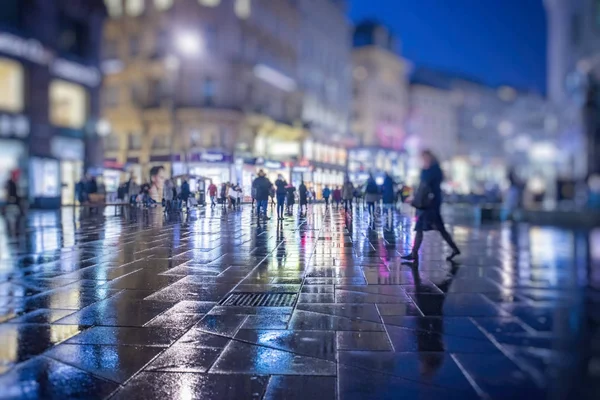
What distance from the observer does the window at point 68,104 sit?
3276 centimetres

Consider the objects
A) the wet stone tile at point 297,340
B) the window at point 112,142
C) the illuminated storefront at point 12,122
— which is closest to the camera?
the wet stone tile at point 297,340

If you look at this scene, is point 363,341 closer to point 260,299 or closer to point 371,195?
point 260,299

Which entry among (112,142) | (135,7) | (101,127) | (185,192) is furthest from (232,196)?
(135,7)

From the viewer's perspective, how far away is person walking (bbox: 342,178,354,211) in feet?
55.0

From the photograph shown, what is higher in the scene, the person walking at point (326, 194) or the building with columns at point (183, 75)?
the building with columns at point (183, 75)

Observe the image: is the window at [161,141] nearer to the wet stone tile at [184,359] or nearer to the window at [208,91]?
the window at [208,91]

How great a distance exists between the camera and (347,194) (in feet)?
56.0

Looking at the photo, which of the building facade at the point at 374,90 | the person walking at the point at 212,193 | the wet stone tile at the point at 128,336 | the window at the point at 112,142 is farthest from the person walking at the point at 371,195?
the building facade at the point at 374,90

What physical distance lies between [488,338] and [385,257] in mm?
5267

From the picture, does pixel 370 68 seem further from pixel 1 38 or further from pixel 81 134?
pixel 1 38

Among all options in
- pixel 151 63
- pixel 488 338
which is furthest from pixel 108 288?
pixel 151 63

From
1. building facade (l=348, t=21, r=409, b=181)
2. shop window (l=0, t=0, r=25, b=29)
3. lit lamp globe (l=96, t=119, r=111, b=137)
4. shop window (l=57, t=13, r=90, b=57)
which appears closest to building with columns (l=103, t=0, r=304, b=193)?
lit lamp globe (l=96, t=119, r=111, b=137)

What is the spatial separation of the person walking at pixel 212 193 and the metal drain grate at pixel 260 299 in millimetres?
5879

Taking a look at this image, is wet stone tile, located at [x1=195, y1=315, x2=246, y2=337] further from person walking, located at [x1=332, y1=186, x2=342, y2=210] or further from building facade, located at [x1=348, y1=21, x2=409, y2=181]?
building facade, located at [x1=348, y1=21, x2=409, y2=181]
